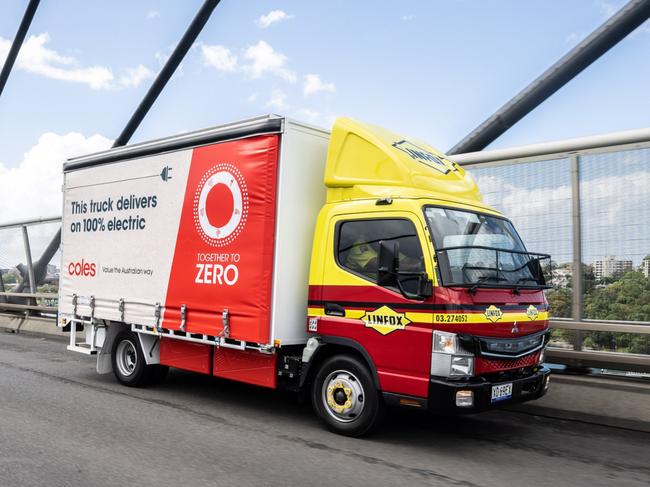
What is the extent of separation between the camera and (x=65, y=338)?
14.2 meters

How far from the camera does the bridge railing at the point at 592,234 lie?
704 cm

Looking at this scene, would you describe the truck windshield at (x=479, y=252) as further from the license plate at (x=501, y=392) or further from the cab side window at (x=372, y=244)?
the license plate at (x=501, y=392)

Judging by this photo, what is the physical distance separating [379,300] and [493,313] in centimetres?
100

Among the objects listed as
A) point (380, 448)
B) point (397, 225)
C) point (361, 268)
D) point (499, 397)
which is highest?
point (397, 225)

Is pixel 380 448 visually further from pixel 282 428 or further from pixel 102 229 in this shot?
pixel 102 229

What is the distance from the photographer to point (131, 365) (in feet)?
28.1

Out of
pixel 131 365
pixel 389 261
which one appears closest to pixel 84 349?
pixel 131 365

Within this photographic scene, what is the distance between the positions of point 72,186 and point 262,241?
436 cm

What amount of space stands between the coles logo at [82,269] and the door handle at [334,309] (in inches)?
164

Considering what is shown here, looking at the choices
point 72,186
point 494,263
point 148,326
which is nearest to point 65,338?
point 72,186

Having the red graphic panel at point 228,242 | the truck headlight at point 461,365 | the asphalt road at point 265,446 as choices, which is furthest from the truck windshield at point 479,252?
the red graphic panel at point 228,242

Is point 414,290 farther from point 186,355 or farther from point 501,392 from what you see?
point 186,355

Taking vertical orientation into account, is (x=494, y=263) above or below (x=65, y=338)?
above

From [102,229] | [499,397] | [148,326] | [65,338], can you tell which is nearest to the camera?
[499,397]
